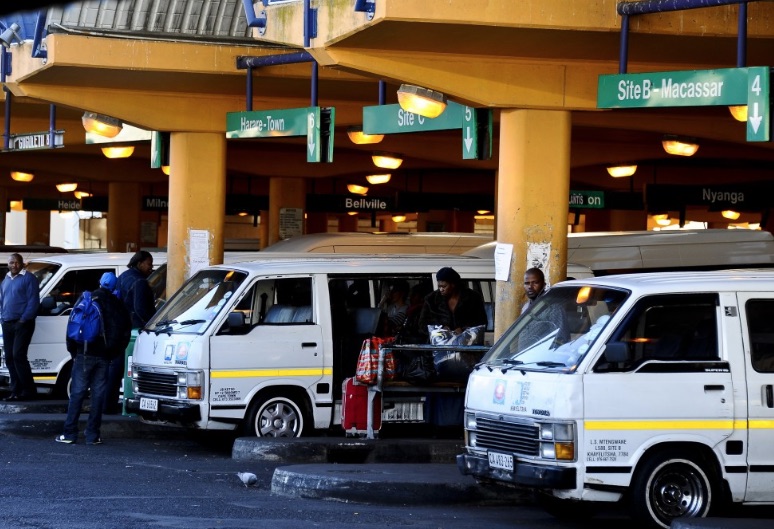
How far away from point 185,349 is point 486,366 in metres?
4.46

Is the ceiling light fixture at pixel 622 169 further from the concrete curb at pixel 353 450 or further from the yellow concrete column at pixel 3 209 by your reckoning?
the yellow concrete column at pixel 3 209

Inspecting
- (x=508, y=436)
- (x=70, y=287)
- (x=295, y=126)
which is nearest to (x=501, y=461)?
(x=508, y=436)

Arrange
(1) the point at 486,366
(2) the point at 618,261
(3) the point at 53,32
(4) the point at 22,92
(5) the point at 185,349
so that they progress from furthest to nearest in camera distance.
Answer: (2) the point at 618,261 < (4) the point at 22,92 < (3) the point at 53,32 < (5) the point at 185,349 < (1) the point at 486,366

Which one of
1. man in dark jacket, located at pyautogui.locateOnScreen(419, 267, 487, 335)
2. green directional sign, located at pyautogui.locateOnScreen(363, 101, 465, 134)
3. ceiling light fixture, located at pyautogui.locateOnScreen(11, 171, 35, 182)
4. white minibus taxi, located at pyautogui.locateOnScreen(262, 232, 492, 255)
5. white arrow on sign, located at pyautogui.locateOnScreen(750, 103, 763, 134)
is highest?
ceiling light fixture, located at pyautogui.locateOnScreen(11, 171, 35, 182)

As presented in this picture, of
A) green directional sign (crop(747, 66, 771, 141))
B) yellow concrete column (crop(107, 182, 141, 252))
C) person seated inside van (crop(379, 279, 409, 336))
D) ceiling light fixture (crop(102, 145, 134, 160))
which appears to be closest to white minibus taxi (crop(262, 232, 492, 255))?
ceiling light fixture (crop(102, 145, 134, 160))

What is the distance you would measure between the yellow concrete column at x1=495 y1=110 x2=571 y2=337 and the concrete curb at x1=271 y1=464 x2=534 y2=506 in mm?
3276

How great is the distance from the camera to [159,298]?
19078 millimetres

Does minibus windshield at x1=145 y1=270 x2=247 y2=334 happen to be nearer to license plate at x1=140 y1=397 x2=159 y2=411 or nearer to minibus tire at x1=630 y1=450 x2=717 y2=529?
license plate at x1=140 y1=397 x2=159 y2=411

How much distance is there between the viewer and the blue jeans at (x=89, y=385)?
550 inches

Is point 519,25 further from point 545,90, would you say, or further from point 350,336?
point 350,336

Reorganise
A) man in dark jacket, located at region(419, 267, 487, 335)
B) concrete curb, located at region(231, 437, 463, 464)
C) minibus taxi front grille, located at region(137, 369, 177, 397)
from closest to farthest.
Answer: concrete curb, located at region(231, 437, 463, 464) < man in dark jacket, located at region(419, 267, 487, 335) < minibus taxi front grille, located at region(137, 369, 177, 397)

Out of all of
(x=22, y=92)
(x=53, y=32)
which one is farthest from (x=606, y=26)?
(x=22, y=92)

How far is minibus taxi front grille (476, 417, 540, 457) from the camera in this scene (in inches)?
367

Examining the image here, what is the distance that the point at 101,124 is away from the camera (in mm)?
19297
